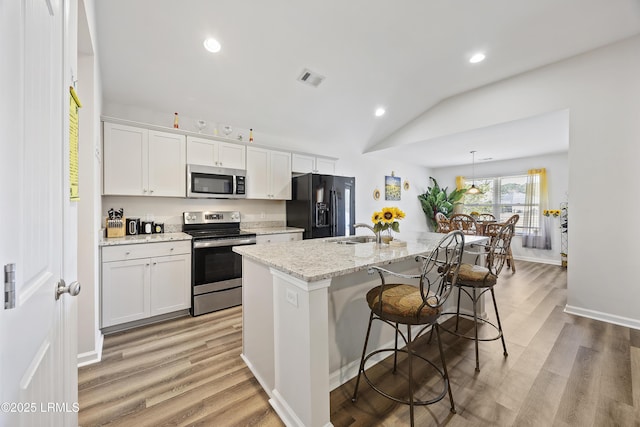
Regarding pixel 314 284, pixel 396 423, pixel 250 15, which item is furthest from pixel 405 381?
pixel 250 15

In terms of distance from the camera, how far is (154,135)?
9.74ft

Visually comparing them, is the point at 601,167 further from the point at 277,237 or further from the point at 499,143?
the point at 277,237

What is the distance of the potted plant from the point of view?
683cm

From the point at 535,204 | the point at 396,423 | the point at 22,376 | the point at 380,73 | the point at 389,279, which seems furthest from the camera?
the point at 535,204

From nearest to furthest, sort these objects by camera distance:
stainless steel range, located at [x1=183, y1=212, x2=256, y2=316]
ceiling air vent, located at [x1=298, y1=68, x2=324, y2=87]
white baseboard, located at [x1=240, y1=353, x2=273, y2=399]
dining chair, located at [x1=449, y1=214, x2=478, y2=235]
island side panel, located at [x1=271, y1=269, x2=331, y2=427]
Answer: island side panel, located at [x1=271, y1=269, x2=331, y2=427]
white baseboard, located at [x1=240, y1=353, x2=273, y2=399]
stainless steel range, located at [x1=183, y1=212, x2=256, y2=316]
ceiling air vent, located at [x1=298, y1=68, x2=324, y2=87]
dining chair, located at [x1=449, y1=214, x2=478, y2=235]

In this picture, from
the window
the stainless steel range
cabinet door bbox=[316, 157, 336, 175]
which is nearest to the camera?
the stainless steel range

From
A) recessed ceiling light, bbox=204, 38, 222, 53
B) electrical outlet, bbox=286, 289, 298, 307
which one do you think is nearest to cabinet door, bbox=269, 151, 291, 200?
recessed ceiling light, bbox=204, 38, 222, 53

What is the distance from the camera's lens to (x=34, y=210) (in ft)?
2.33

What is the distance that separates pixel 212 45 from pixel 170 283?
8.38ft

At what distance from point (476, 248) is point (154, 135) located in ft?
13.0

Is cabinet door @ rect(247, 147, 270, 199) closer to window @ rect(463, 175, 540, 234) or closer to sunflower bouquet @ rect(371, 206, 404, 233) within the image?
sunflower bouquet @ rect(371, 206, 404, 233)

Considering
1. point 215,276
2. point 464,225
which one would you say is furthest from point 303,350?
point 464,225

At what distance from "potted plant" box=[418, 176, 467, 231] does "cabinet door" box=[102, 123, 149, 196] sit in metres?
6.47

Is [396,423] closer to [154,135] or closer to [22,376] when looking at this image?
[22,376]
